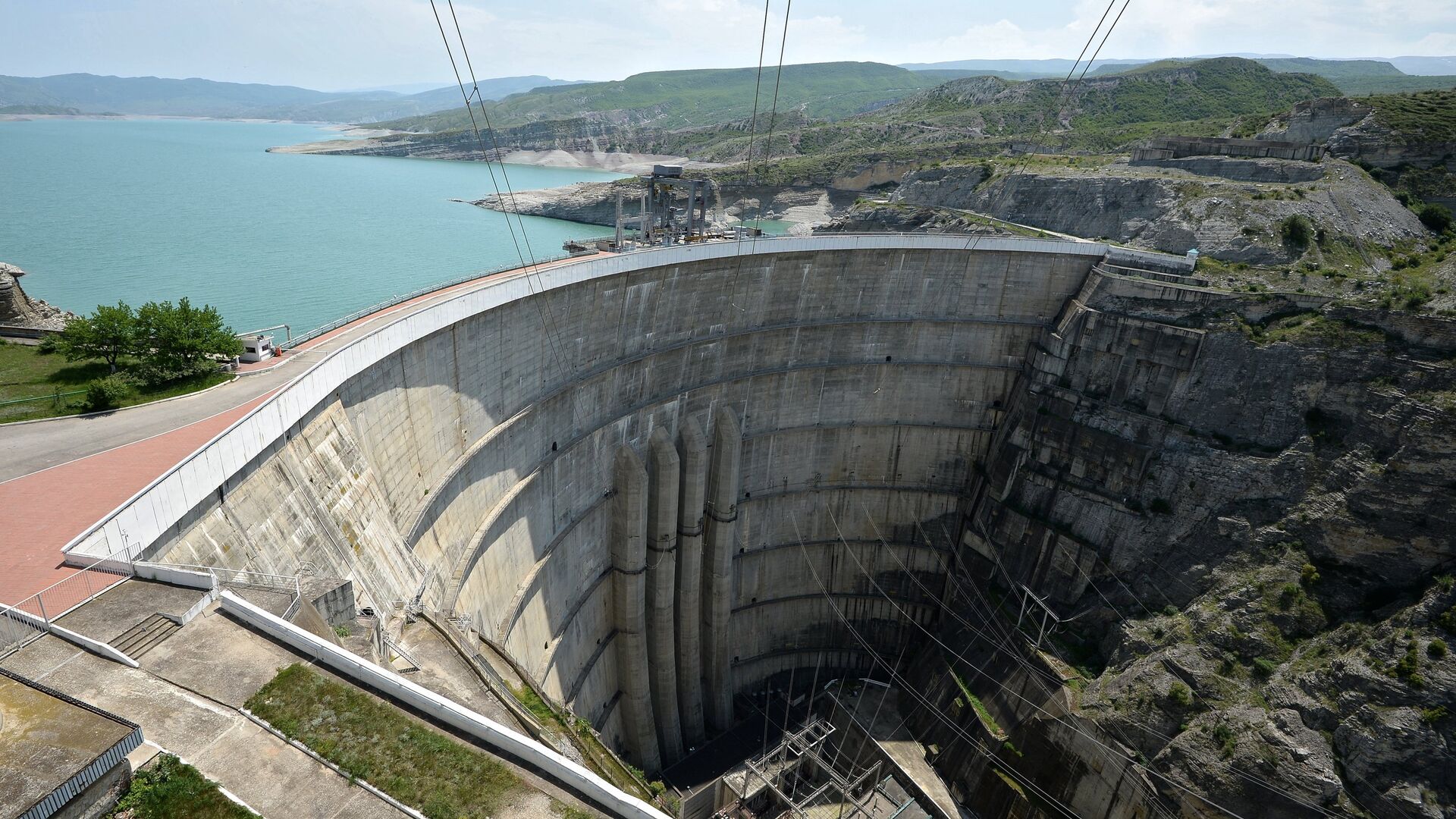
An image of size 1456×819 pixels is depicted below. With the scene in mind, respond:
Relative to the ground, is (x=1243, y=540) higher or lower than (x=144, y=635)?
lower

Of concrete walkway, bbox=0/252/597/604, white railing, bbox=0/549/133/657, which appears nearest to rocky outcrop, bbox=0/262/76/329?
concrete walkway, bbox=0/252/597/604

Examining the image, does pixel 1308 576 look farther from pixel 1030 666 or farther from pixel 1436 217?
pixel 1436 217

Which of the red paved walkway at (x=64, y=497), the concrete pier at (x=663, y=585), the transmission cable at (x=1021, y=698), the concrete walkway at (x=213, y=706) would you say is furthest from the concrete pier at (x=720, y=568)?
the concrete walkway at (x=213, y=706)

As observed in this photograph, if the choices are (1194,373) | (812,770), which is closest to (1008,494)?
(1194,373)

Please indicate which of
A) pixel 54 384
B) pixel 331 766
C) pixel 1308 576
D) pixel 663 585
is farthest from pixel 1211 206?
pixel 54 384

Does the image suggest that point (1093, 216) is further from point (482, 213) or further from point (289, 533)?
point (482, 213)

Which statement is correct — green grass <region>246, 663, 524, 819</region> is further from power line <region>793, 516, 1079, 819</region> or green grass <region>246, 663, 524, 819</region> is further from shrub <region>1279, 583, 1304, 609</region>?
shrub <region>1279, 583, 1304, 609</region>

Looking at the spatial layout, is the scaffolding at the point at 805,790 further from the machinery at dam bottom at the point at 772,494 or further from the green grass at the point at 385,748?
the green grass at the point at 385,748
